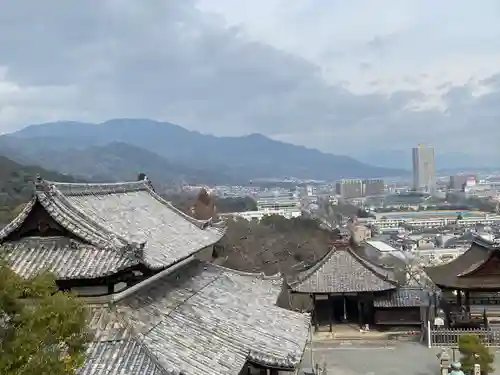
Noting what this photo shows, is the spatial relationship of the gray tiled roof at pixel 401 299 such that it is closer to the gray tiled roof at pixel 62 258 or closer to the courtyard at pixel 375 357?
the courtyard at pixel 375 357

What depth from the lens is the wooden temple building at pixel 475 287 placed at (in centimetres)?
3070

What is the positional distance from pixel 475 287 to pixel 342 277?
22.3ft

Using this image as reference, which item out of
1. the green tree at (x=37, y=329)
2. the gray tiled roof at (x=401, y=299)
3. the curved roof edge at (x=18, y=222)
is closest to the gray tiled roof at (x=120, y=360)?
the green tree at (x=37, y=329)

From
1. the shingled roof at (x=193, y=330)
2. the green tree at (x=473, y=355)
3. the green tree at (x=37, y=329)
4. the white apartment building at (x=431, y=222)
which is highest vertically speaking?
the green tree at (x=37, y=329)

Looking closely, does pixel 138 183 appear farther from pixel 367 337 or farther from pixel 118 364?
pixel 367 337

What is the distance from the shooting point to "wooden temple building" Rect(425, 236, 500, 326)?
30.7 m

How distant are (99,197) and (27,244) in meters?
3.91

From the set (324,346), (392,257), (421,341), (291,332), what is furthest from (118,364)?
(392,257)

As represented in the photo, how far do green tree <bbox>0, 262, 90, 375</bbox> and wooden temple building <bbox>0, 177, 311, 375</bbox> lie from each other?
213 cm

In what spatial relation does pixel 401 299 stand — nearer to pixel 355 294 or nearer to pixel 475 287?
pixel 355 294

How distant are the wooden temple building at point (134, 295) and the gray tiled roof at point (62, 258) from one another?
0.02 meters

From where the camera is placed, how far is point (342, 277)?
33.8m

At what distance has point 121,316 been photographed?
11.7 m

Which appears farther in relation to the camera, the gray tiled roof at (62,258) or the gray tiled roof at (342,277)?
the gray tiled roof at (342,277)
